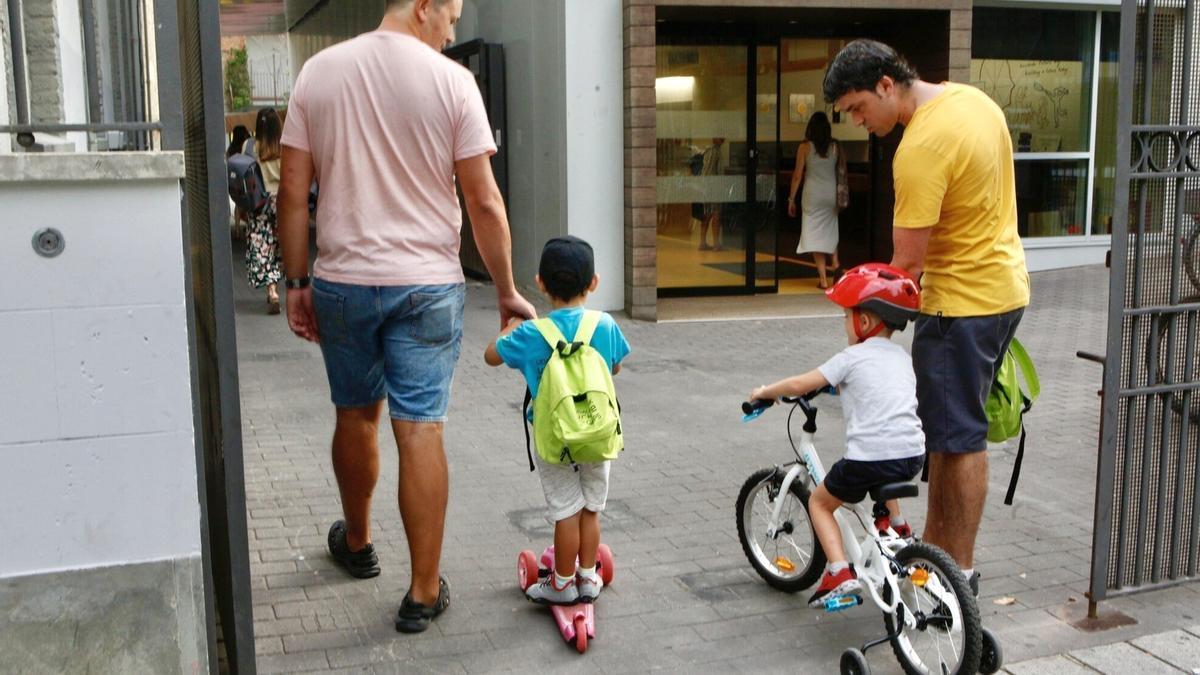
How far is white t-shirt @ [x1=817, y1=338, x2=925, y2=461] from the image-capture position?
406 centimetres

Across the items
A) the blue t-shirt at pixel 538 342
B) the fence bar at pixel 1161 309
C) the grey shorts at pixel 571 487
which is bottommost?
the grey shorts at pixel 571 487

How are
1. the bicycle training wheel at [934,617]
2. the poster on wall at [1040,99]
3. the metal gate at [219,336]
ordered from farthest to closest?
the poster on wall at [1040,99] → the bicycle training wheel at [934,617] → the metal gate at [219,336]

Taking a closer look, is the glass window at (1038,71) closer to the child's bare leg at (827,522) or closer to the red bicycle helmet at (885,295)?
the red bicycle helmet at (885,295)

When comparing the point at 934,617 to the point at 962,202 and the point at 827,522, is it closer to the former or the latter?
the point at 827,522

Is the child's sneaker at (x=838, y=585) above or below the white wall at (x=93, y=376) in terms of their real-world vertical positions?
below

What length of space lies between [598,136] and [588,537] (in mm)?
7572

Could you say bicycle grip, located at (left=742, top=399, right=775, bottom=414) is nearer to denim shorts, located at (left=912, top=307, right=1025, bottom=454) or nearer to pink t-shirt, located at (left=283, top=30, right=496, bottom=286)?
denim shorts, located at (left=912, top=307, right=1025, bottom=454)

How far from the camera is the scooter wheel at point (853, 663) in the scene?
152 inches

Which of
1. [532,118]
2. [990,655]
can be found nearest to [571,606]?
Result: [990,655]

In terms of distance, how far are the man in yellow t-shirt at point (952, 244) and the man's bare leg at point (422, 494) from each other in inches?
65.5

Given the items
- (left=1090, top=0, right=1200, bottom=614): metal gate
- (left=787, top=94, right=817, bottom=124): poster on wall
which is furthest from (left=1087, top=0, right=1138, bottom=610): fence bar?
(left=787, top=94, right=817, bottom=124): poster on wall

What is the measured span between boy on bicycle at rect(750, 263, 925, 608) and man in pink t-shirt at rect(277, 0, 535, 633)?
1063mm

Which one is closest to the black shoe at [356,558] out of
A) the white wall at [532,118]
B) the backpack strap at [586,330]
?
the backpack strap at [586,330]

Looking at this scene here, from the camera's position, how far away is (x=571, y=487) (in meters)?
4.32
